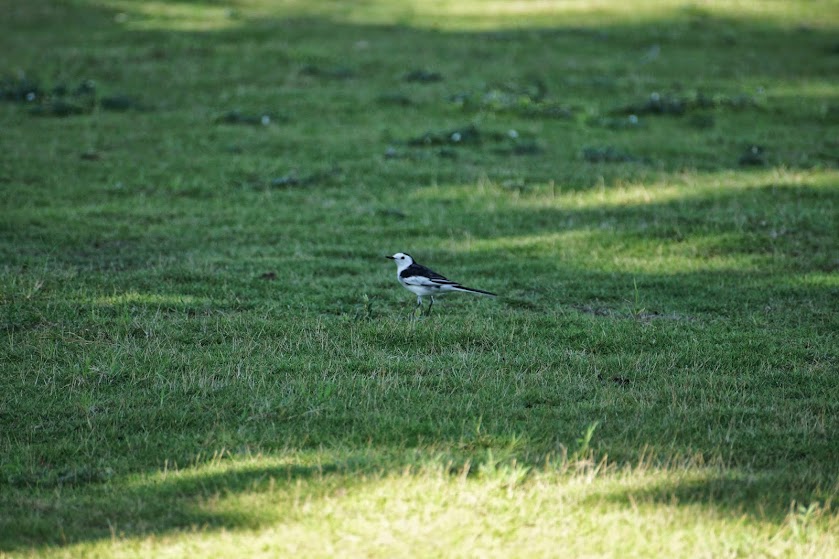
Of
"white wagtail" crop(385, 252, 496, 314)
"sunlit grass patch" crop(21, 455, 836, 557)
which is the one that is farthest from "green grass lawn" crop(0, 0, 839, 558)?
"white wagtail" crop(385, 252, 496, 314)

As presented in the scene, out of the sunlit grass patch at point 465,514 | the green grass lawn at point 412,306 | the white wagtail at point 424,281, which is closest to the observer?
the sunlit grass patch at point 465,514

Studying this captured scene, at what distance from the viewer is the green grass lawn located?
19.7 feet

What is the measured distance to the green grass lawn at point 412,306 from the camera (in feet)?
19.7

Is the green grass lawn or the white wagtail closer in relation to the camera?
the green grass lawn

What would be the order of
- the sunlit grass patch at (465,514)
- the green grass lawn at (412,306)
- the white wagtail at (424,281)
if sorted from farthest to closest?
1. the white wagtail at (424,281)
2. the green grass lawn at (412,306)
3. the sunlit grass patch at (465,514)

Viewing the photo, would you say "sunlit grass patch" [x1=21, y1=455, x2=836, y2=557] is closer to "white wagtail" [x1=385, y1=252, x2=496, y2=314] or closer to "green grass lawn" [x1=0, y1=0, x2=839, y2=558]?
"green grass lawn" [x1=0, y1=0, x2=839, y2=558]

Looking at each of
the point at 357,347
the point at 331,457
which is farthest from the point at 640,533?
the point at 357,347

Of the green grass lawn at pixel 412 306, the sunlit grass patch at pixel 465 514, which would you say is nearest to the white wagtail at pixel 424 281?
the green grass lawn at pixel 412 306

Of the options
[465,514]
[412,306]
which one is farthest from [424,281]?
[465,514]

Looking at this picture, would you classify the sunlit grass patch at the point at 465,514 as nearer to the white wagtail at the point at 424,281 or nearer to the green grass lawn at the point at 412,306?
the green grass lawn at the point at 412,306

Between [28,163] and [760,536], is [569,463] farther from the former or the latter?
[28,163]

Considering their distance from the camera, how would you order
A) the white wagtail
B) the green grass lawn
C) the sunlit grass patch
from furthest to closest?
the white wagtail, the green grass lawn, the sunlit grass patch

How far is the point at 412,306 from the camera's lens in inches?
427

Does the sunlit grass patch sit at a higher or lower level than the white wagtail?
lower
